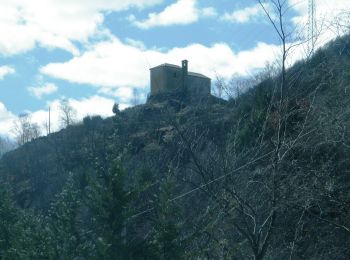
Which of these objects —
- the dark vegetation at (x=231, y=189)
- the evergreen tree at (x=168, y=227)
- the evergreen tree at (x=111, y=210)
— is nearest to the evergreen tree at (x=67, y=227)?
the dark vegetation at (x=231, y=189)

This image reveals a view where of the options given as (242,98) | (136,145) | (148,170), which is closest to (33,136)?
(136,145)

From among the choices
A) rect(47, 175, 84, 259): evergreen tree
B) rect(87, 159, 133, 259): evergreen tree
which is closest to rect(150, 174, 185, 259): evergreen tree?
rect(87, 159, 133, 259): evergreen tree

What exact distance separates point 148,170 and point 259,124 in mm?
7740

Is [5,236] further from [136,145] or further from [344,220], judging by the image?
[344,220]

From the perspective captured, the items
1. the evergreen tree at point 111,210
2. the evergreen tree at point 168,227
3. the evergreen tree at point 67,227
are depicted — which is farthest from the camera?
the evergreen tree at point 67,227

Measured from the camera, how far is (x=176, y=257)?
1551 cm

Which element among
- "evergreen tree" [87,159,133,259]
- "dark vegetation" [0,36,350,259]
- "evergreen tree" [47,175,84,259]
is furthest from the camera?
"evergreen tree" [47,175,84,259]

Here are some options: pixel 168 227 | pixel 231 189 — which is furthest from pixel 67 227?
pixel 231 189

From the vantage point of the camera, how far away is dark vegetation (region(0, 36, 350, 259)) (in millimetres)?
9070

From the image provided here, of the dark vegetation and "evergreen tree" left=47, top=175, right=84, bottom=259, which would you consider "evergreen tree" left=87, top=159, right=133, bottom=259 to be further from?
"evergreen tree" left=47, top=175, right=84, bottom=259

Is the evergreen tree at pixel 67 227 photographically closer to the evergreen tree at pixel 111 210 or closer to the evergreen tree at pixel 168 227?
the evergreen tree at pixel 111 210

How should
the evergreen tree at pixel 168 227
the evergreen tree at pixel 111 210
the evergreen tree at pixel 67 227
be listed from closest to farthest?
the evergreen tree at pixel 168 227, the evergreen tree at pixel 111 210, the evergreen tree at pixel 67 227

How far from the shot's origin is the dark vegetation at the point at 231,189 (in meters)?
9.07

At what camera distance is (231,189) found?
9.02m
